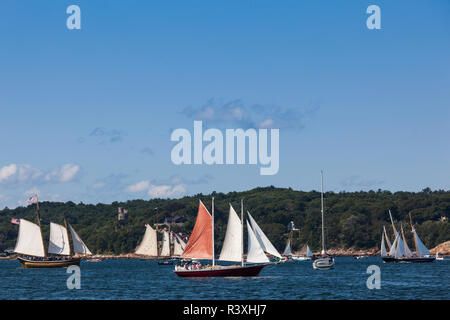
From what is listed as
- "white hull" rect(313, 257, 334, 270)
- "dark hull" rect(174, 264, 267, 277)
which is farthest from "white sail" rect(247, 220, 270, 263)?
"white hull" rect(313, 257, 334, 270)

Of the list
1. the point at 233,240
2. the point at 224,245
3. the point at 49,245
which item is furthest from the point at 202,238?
the point at 49,245

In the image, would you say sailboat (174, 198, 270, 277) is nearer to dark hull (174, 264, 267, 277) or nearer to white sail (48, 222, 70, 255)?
dark hull (174, 264, 267, 277)

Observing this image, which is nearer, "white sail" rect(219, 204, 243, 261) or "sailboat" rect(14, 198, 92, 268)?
"white sail" rect(219, 204, 243, 261)

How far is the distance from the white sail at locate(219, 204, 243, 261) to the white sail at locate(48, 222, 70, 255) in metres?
57.9

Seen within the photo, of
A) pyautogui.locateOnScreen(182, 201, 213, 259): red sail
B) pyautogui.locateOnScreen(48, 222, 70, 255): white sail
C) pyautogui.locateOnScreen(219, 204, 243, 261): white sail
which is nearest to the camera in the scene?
pyautogui.locateOnScreen(219, 204, 243, 261): white sail

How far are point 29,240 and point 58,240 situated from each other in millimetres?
5282

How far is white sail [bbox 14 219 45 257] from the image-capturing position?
12681 cm

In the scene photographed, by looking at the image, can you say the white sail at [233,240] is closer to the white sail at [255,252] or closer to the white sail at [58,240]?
the white sail at [255,252]

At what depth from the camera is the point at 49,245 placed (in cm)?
13012

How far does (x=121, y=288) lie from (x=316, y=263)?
5126cm

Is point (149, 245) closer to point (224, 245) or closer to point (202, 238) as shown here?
point (202, 238)

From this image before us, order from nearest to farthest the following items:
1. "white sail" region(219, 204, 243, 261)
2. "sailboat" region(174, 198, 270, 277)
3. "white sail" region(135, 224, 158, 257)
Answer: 1. "white sail" region(219, 204, 243, 261)
2. "sailboat" region(174, 198, 270, 277)
3. "white sail" region(135, 224, 158, 257)
